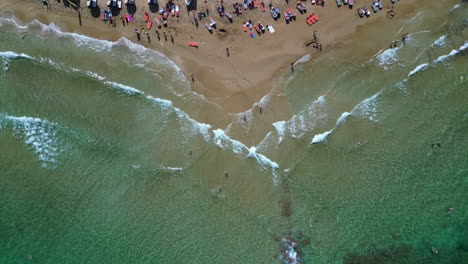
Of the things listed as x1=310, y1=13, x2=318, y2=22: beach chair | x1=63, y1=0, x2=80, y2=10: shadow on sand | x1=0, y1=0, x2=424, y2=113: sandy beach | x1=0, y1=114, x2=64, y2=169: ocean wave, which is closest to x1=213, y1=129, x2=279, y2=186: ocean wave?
x1=0, y1=0, x2=424, y2=113: sandy beach

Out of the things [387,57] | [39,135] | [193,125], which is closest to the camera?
[193,125]

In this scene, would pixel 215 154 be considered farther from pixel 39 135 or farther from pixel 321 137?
pixel 39 135

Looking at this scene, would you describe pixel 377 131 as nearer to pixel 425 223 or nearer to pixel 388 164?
pixel 388 164

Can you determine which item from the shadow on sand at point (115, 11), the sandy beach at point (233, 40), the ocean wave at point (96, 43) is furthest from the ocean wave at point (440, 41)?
the shadow on sand at point (115, 11)

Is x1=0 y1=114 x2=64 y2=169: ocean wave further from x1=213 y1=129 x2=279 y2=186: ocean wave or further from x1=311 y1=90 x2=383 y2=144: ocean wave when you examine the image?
x1=311 y1=90 x2=383 y2=144: ocean wave

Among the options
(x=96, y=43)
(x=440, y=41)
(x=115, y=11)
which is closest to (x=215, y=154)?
(x=96, y=43)

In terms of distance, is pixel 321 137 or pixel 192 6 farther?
pixel 192 6

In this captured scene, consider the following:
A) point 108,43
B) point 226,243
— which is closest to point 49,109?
point 108,43
